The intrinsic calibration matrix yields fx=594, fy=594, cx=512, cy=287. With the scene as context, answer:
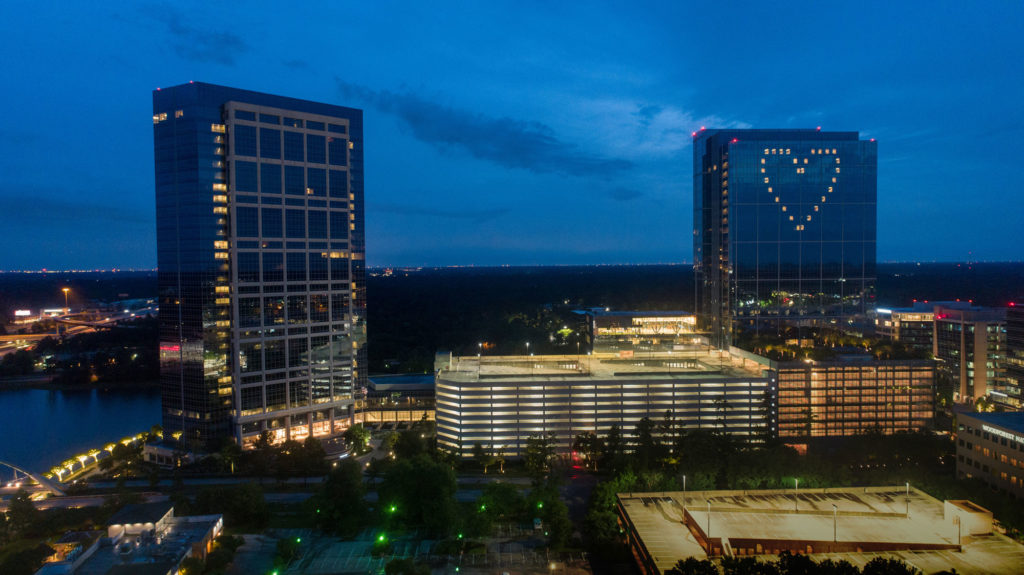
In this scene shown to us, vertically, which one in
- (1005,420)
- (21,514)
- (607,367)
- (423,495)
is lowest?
(21,514)

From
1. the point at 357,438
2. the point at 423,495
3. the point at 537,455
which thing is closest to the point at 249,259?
the point at 357,438

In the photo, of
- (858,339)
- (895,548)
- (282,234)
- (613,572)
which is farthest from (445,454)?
(858,339)

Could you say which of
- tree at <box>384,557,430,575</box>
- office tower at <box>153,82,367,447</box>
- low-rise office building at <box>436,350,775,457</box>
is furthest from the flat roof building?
office tower at <box>153,82,367,447</box>

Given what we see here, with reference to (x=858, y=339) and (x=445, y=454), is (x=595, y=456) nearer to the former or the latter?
(x=445, y=454)

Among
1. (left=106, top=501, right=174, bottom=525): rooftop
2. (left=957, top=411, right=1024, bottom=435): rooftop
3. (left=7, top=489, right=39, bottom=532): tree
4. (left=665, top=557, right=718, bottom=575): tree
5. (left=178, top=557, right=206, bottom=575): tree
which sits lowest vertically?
(left=178, top=557, right=206, bottom=575): tree

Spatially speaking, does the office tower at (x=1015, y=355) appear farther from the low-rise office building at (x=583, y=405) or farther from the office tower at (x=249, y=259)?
the office tower at (x=249, y=259)

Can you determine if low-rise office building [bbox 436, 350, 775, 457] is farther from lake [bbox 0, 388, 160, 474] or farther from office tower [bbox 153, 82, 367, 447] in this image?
lake [bbox 0, 388, 160, 474]

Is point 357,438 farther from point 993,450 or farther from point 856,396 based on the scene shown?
point 993,450

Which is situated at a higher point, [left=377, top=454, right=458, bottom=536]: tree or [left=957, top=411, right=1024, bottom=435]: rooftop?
[left=957, top=411, right=1024, bottom=435]: rooftop
